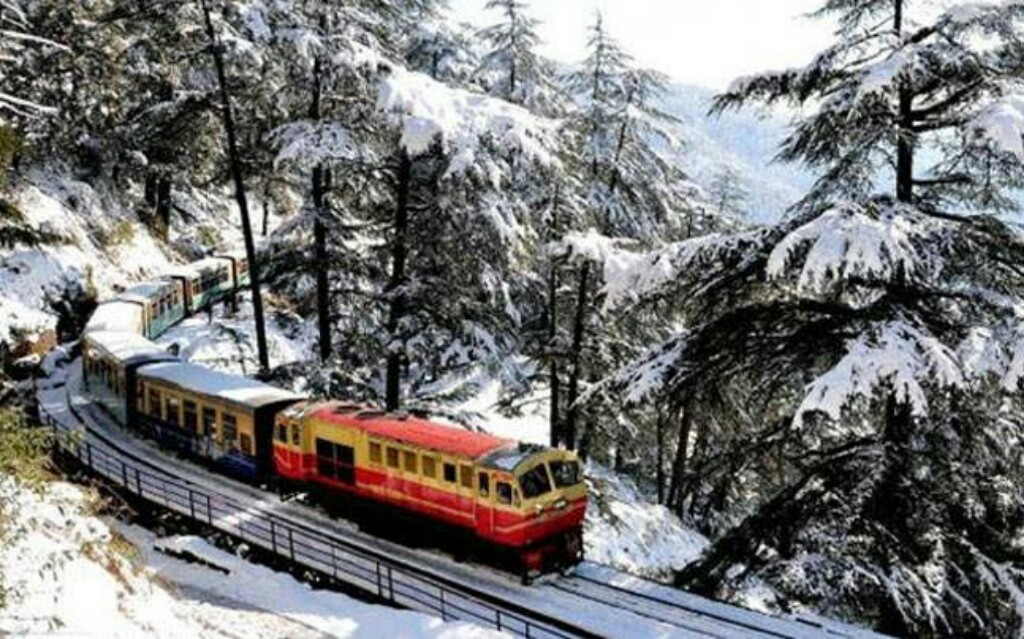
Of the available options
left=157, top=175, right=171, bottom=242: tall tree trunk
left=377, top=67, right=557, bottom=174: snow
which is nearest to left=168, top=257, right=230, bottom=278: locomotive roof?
left=157, top=175, right=171, bottom=242: tall tree trunk

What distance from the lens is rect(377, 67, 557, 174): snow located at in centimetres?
1723

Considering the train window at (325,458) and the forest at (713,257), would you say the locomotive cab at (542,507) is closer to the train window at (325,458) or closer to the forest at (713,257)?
the forest at (713,257)

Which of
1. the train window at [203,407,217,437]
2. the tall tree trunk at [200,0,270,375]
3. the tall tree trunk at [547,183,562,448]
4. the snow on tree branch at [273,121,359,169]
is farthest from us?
the tall tree trunk at [547,183,562,448]

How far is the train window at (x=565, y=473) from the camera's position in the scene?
61.3 ft

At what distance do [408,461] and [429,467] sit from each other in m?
0.56

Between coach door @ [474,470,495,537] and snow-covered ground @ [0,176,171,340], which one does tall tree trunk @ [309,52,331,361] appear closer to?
coach door @ [474,470,495,537]

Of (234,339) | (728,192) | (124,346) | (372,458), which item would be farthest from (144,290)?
(728,192)

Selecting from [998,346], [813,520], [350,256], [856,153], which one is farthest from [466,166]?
[998,346]

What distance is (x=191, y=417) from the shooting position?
2433 cm

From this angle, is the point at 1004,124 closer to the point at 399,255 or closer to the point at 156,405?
the point at 399,255

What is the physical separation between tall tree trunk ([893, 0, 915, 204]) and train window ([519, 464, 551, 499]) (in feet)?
27.6

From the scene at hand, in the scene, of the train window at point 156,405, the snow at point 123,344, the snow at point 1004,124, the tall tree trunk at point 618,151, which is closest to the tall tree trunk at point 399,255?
the tall tree trunk at point 618,151

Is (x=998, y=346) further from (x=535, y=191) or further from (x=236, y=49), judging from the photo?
(x=236, y=49)

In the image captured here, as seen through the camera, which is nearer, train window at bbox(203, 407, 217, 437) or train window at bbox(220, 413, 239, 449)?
train window at bbox(220, 413, 239, 449)
